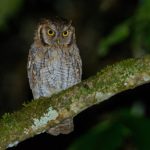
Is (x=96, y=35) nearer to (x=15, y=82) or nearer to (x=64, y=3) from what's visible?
(x=64, y=3)

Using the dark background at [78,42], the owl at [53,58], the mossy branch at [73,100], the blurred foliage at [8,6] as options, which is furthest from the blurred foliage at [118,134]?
the dark background at [78,42]

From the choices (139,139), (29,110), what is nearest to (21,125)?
(29,110)

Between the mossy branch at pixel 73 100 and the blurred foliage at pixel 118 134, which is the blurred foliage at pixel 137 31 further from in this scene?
the mossy branch at pixel 73 100

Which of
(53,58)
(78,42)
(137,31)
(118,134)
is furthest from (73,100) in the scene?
(78,42)

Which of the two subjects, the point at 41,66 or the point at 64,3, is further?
the point at 64,3

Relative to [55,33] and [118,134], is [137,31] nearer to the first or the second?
[55,33]

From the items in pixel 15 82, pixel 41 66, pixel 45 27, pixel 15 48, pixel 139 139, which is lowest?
pixel 139 139
